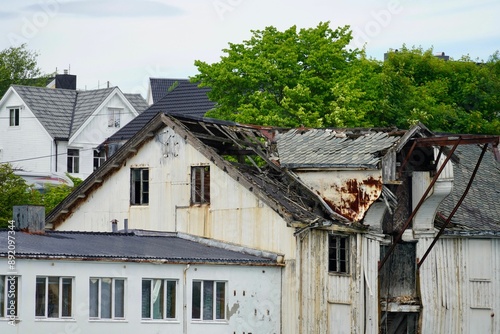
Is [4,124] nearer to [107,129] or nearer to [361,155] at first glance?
[107,129]

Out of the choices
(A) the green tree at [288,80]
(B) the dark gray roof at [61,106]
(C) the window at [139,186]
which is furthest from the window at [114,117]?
(C) the window at [139,186]

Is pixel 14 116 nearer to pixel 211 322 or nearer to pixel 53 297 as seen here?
pixel 211 322

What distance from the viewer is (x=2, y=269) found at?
35.4m

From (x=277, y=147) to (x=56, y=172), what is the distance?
37168 millimetres

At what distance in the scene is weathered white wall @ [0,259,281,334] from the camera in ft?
118

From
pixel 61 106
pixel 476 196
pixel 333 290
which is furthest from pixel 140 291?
pixel 61 106

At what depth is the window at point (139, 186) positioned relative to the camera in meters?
45.5

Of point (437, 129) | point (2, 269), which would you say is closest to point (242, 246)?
point (2, 269)

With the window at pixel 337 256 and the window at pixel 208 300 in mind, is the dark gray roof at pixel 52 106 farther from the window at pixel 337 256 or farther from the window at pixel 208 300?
the window at pixel 208 300

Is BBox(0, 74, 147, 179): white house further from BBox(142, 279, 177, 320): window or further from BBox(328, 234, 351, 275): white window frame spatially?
BBox(142, 279, 177, 320): window

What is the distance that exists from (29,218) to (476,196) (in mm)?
18415

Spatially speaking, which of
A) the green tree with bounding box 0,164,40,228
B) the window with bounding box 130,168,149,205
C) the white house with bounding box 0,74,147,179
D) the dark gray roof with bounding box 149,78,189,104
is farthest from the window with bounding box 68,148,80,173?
the window with bounding box 130,168,149,205

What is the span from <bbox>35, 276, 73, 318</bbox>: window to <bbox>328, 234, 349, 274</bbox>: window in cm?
902

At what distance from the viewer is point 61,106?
82562 mm
